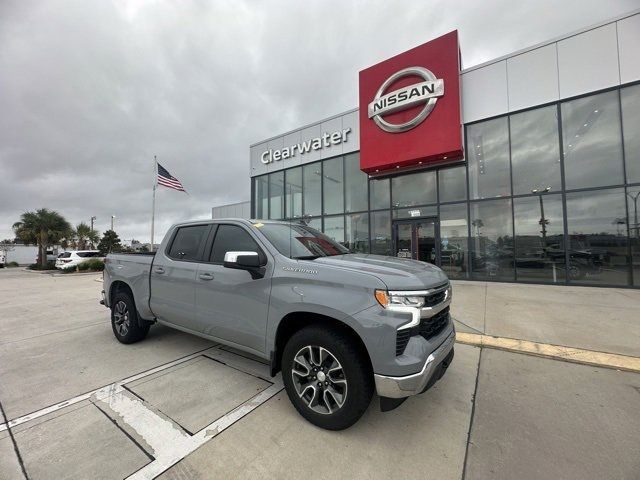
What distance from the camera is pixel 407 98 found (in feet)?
37.2

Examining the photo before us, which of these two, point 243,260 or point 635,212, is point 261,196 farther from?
point 635,212

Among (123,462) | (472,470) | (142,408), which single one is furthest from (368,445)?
(142,408)

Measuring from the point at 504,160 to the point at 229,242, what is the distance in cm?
1112

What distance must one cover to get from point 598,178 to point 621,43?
4052 millimetres

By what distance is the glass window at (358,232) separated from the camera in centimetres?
1324

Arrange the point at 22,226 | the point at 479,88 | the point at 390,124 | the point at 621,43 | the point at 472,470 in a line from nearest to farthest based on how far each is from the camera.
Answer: the point at 472,470
the point at 621,43
the point at 479,88
the point at 390,124
the point at 22,226

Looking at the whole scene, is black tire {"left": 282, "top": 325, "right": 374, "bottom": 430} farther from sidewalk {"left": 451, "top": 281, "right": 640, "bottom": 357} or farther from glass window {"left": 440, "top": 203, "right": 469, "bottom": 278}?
glass window {"left": 440, "top": 203, "right": 469, "bottom": 278}

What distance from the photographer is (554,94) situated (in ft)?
32.2

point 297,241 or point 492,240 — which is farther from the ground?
point 492,240

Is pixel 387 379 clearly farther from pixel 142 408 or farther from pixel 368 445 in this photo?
pixel 142 408

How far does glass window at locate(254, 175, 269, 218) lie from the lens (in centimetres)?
1673

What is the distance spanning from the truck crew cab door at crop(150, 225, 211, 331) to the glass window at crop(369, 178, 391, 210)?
398 inches

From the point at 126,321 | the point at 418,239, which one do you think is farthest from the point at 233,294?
the point at 418,239

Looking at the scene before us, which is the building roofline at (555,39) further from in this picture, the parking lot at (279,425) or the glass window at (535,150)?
the parking lot at (279,425)
